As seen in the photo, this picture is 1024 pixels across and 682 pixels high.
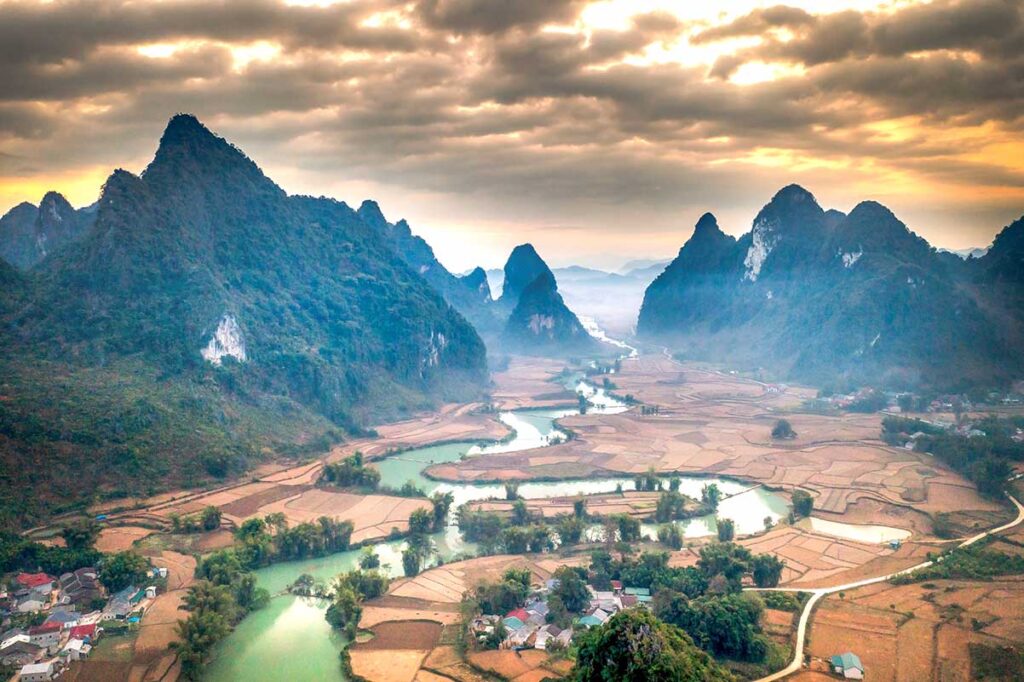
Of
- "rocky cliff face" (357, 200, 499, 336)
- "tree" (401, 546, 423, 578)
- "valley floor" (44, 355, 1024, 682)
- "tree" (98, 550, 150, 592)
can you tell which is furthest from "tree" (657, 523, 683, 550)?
"rocky cliff face" (357, 200, 499, 336)

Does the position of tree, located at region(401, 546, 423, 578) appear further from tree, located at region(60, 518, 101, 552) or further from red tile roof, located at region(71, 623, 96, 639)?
tree, located at region(60, 518, 101, 552)

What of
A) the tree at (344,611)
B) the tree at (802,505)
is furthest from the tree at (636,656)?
the tree at (802,505)

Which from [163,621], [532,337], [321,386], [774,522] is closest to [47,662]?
[163,621]

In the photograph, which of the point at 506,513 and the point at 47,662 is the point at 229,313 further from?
the point at 47,662

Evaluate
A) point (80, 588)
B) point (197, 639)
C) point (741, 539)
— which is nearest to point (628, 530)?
point (741, 539)

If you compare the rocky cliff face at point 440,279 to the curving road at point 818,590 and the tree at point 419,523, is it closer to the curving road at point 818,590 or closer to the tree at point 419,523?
the tree at point 419,523

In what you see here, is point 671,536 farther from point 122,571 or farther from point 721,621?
point 122,571
